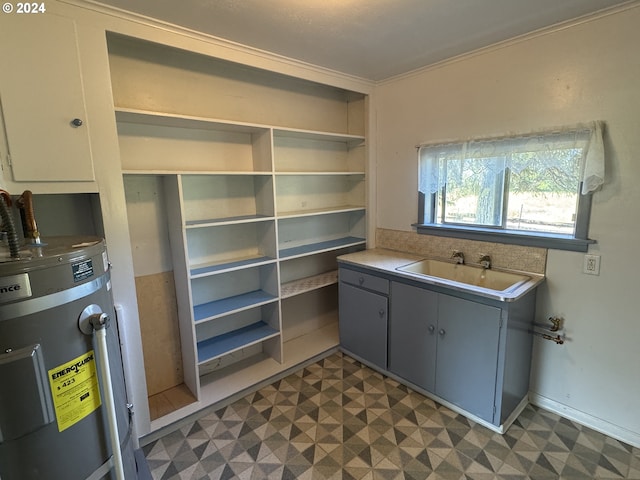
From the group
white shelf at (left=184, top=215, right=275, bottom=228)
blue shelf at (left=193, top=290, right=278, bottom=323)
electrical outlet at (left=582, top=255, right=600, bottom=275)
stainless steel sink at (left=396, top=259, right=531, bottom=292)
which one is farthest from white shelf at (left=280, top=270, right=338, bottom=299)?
electrical outlet at (left=582, top=255, right=600, bottom=275)

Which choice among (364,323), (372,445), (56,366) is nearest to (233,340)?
(364,323)

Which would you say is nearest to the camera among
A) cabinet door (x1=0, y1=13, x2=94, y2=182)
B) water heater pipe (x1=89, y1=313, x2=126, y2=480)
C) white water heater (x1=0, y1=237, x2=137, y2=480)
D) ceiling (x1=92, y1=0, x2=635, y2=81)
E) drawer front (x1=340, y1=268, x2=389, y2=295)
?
white water heater (x1=0, y1=237, x2=137, y2=480)

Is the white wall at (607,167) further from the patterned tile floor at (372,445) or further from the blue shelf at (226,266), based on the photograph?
the blue shelf at (226,266)

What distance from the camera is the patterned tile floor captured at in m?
1.79

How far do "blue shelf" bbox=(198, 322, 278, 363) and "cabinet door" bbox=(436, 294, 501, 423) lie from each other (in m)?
1.29

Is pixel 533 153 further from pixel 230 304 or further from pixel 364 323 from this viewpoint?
pixel 230 304

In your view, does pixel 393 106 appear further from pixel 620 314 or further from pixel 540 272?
pixel 620 314

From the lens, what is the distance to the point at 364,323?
8.93 ft

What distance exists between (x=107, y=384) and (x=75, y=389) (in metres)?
0.09

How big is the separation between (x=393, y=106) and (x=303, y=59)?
0.91 meters

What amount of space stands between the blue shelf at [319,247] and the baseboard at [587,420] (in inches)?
70.4

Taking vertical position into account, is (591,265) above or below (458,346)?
above

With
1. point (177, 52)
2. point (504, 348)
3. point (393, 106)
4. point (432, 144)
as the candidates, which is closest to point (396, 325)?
point (504, 348)

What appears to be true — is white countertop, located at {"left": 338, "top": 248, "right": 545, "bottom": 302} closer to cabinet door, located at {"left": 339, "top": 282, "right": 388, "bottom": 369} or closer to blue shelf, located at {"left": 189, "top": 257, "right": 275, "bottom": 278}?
cabinet door, located at {"left": 339, "top": 282, "right": 388, "bottom": 369}
